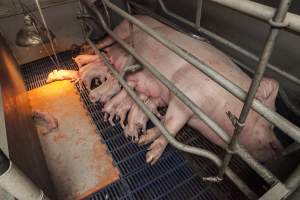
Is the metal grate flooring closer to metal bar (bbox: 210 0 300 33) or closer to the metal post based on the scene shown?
the metal post

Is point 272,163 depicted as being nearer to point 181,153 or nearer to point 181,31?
point 181,153

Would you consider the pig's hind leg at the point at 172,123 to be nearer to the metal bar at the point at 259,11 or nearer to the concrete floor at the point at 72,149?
the concrete floor at the point at 72,149

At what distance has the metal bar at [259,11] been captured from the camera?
789 millimetres

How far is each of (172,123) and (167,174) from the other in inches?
16.7

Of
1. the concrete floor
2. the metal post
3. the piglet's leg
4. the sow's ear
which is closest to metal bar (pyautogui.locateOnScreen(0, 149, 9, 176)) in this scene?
the metal post

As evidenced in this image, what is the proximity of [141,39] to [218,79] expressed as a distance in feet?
5.35

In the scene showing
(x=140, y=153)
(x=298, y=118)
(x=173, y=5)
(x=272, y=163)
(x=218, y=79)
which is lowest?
(x=140, y=153)

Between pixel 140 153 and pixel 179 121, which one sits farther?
pixel 140 153

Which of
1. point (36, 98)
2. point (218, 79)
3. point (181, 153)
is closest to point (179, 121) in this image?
point (181, 153)

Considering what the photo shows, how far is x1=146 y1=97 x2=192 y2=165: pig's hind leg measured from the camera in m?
1.97

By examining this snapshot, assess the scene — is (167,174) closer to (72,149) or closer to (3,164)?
(72,149)

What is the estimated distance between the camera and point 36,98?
2.70 m

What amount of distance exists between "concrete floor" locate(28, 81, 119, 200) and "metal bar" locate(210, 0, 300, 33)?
5.14ft

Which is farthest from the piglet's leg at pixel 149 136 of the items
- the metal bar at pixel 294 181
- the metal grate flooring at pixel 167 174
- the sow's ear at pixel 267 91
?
the metal bar at pixel 294 181
